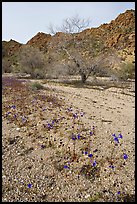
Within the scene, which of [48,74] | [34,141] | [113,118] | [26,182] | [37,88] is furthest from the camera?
[48,74]

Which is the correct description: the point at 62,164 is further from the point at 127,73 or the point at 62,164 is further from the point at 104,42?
the point at 104,42

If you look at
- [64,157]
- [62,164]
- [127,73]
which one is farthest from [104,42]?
[62,164]

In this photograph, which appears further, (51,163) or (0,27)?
(0,27)

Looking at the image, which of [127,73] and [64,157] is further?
[127,73]

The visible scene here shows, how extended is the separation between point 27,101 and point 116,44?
51.2 metres

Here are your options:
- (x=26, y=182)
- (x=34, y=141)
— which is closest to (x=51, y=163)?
(x=26, y=182)

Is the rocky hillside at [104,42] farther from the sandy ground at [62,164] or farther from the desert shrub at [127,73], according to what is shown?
the sandy ground at [62,164]

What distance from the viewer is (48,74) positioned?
24.7 m

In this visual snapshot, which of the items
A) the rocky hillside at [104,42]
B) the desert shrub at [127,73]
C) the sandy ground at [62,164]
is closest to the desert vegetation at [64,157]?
the sandy ground at [62,164]

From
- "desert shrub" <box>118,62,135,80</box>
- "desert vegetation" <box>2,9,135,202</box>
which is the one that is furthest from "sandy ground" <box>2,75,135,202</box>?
"desert shrub" <box>118,62,135,80</box>

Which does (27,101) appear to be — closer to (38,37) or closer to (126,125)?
(126,125)

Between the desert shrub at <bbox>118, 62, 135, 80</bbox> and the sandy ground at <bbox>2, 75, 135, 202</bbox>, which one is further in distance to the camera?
the desert shrub at <bbox>118, 62, 135, 80</bbox>

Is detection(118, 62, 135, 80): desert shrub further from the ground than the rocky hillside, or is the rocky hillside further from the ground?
the rocky hillside

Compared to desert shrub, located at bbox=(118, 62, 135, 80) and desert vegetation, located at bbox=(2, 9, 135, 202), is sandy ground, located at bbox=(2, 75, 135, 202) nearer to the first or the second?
desert vegetation, located at bbox=(2, 9, 135, 202)
